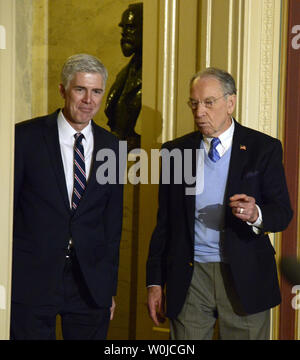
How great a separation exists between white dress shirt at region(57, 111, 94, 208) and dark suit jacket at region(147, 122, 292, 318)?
0.41 metres

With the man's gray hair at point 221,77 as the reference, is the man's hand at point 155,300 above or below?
below

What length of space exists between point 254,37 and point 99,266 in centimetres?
176

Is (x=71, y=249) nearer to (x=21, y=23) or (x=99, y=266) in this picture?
(x=99, y=266)

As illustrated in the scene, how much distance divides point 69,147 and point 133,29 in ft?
6.54

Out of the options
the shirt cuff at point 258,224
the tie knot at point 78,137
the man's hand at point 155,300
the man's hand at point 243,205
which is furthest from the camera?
the man's hand at point 155,300

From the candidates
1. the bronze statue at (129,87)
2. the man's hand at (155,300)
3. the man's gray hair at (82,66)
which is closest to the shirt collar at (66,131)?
the man's gray hair at (82,66)

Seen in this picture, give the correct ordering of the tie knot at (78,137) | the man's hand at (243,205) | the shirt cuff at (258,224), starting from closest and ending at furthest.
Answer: the man's hand at (243,205) < the shirt cuff at (258,224) < the tie knot at (78,137)

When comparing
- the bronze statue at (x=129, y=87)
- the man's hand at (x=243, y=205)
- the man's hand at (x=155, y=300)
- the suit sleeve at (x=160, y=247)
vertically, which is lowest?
the man's hand at (x=155, y=300)

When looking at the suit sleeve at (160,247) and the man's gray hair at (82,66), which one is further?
the suit sleeve at (160,247)

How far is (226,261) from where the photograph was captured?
267 cm

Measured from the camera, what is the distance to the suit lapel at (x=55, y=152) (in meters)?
2.58

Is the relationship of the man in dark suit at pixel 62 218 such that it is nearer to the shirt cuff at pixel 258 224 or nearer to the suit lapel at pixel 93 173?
the suit lapel at pixel 93 173

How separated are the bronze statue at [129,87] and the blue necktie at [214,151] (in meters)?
1.75

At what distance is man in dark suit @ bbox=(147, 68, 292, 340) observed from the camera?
8.71 ft
